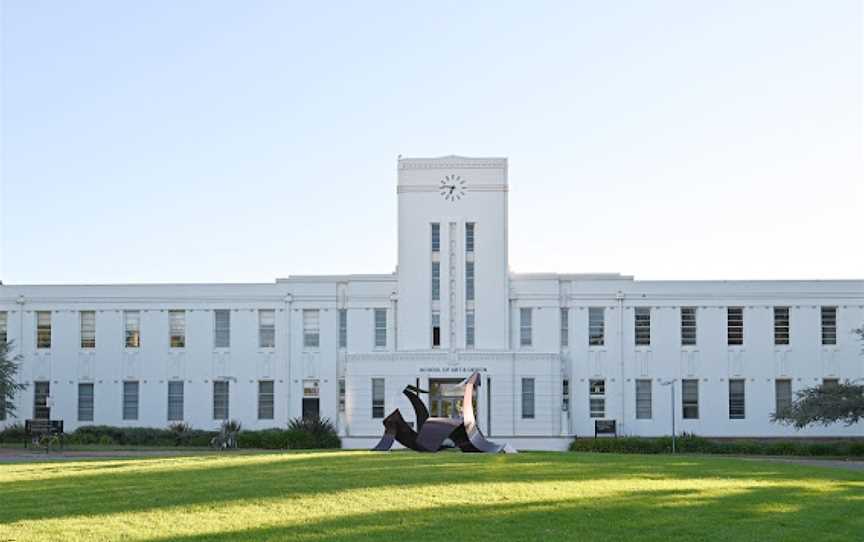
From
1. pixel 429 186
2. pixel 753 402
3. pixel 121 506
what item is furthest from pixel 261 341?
pixel 121 506

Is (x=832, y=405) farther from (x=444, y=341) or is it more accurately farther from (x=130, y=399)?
(x=130, y=399)

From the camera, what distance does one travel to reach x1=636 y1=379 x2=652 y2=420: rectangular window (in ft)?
205

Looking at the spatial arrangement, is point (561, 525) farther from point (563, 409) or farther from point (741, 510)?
point (563, 409)

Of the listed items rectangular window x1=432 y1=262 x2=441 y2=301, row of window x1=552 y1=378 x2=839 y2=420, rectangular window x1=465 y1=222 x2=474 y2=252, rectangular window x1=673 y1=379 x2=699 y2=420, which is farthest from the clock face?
rectangular window x1=673 y1=379 x2=699 y2=420

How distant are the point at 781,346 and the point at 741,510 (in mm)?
44683

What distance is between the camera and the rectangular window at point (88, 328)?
212 ft

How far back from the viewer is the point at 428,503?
19.9 m

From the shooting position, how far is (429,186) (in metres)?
63.7

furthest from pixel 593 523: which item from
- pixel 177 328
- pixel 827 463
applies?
pixel 177 328

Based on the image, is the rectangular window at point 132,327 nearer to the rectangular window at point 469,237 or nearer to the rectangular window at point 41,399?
the rectangular window at point 41,399

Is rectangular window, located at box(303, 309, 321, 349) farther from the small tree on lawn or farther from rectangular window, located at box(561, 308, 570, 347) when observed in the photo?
the small tree on lawn

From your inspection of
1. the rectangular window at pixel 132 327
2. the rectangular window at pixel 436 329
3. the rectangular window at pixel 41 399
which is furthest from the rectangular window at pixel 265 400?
the rectangular window at pixel 41 399

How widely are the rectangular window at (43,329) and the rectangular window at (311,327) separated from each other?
13571 millimetres

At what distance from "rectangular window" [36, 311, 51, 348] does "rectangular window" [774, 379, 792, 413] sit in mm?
37989
